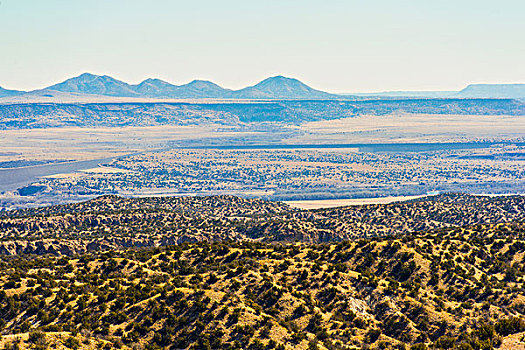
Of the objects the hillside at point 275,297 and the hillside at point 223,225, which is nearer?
the hillside at point 275,297

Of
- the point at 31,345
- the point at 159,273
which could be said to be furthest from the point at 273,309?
the point at 31,345

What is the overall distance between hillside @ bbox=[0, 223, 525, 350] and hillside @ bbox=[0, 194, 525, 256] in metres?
29.1

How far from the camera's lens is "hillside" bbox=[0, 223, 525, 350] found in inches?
1809

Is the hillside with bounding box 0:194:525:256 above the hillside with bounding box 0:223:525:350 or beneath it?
beneath

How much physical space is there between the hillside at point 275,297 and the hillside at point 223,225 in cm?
2908

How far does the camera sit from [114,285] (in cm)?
5412

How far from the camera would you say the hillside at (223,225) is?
96.0 metres

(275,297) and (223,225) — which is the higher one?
(275,297)

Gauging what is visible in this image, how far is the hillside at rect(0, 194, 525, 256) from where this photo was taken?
9600cm

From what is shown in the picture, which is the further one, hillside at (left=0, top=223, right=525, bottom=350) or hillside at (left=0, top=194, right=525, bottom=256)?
hillside at (left=0, top=194, right=525, bottom=256)

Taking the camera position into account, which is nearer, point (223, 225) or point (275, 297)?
point (275, 297)

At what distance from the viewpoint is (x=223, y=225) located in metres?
119

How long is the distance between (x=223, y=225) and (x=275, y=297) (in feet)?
217

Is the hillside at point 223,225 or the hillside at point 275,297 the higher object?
the hillside at point 275,297
